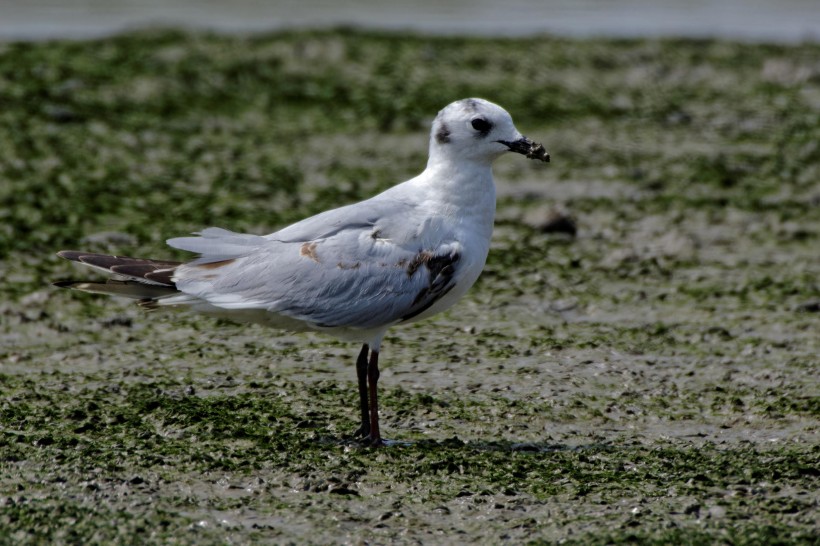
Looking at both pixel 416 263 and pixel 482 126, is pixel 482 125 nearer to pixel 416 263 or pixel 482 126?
pixel 482 126

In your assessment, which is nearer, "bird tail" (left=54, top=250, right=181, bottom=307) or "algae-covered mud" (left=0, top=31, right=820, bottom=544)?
"algae-covered mud" (left=0, top=31, right=820, bottom=544)

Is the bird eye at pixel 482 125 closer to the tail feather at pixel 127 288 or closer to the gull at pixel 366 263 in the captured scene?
the gull at pixel 366 263

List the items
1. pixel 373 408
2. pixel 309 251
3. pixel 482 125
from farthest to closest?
1. pixel 482 125
2. pixel 309 251
3. pixel 373 408

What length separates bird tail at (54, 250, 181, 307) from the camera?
528cm

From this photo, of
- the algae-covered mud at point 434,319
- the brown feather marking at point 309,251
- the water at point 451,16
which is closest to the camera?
the algae-covered mud at point 434,319

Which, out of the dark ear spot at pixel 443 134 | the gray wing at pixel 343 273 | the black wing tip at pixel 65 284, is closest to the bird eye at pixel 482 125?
the dark ear spot at pixel 443 134

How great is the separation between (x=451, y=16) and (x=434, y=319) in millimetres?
9507

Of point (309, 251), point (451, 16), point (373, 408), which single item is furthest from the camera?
point (451, 16)

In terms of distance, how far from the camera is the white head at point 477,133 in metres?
5.43

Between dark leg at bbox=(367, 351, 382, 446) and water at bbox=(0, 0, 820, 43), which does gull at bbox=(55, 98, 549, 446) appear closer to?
dark leg at bbox=(367, 351, 382, 446)

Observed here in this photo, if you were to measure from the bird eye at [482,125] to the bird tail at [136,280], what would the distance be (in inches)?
52.9

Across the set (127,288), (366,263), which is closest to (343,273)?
(366,263)

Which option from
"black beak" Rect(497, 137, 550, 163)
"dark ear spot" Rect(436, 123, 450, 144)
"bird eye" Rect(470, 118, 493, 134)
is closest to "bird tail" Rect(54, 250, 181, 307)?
"dark ear spot" Rect(436, 123, 450, 144)

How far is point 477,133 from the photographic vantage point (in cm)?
544
